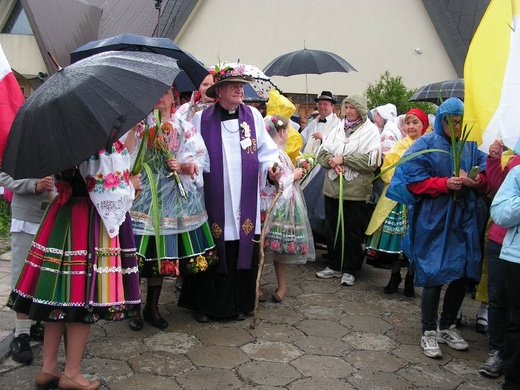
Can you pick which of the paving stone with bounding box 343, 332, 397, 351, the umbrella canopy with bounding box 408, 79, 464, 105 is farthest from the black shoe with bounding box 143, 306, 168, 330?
the umbrella canopy with bounding box 408, 79, 464, 105

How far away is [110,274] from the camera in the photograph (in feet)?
10.5

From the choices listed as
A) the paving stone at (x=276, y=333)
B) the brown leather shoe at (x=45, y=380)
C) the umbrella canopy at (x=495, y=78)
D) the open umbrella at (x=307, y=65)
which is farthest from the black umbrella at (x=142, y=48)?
the open umbrella at (x=307, y=65)

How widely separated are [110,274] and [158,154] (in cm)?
137

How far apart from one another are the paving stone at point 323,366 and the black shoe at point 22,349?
167cm

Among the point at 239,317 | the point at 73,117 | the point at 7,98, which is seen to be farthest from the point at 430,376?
the point at 7,98

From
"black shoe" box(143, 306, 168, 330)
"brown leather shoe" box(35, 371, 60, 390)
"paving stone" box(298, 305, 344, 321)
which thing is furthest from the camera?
"paving stone" box(298, 305, 344, 321)

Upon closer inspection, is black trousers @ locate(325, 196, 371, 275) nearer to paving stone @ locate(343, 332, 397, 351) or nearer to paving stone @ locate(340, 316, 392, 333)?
paving stone @ locate(340, 316, 392, 333)

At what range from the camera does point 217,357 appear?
401 cm

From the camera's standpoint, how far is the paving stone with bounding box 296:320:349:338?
4535 mm

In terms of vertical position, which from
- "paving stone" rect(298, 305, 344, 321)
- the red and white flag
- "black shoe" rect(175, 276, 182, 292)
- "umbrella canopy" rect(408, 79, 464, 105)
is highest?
"umbrella canopy" rect(408, 79, 464, 105)

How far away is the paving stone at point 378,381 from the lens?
3682 mm

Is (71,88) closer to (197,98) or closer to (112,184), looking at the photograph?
(112,184)

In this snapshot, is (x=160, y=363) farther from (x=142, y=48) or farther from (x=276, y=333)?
(x=142, y=48)

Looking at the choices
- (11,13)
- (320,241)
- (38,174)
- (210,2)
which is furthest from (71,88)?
(11,13)
